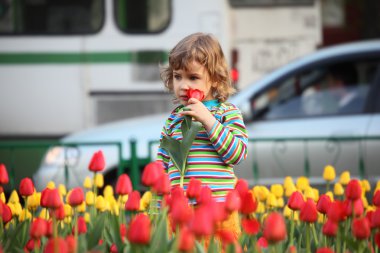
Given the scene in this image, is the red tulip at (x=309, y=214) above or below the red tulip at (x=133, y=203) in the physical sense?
below

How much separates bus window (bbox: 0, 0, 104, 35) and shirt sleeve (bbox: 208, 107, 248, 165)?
5388 millimetres

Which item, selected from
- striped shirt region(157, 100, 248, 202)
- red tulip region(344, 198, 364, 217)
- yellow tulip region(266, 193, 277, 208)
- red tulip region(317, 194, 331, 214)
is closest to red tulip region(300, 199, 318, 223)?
red tulip region(344, 198, 364, 217)

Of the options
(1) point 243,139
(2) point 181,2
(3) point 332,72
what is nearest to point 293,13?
(2) point 181,2

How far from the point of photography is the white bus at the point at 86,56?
872cm

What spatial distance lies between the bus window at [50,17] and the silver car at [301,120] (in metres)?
1.96

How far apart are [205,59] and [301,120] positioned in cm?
357

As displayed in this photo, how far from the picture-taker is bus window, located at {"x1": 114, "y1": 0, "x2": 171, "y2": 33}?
28.9 ft

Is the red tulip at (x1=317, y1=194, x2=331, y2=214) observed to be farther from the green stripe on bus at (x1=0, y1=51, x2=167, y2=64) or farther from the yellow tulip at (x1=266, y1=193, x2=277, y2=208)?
the green stripe on bus at (x1=0, y1=51, x2=167, y2=64)

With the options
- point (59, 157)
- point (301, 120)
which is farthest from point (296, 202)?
point (59, 157)

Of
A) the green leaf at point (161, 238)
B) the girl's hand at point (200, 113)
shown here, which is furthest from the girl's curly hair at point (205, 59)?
the green leaf at point (161, 238)

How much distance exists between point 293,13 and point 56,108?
886 cm

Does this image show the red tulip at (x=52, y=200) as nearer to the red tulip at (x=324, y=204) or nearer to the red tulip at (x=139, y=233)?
the red tulip at (x=139, y=233)

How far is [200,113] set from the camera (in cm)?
334

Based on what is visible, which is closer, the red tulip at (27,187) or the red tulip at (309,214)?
the red tulip at (309,214)
